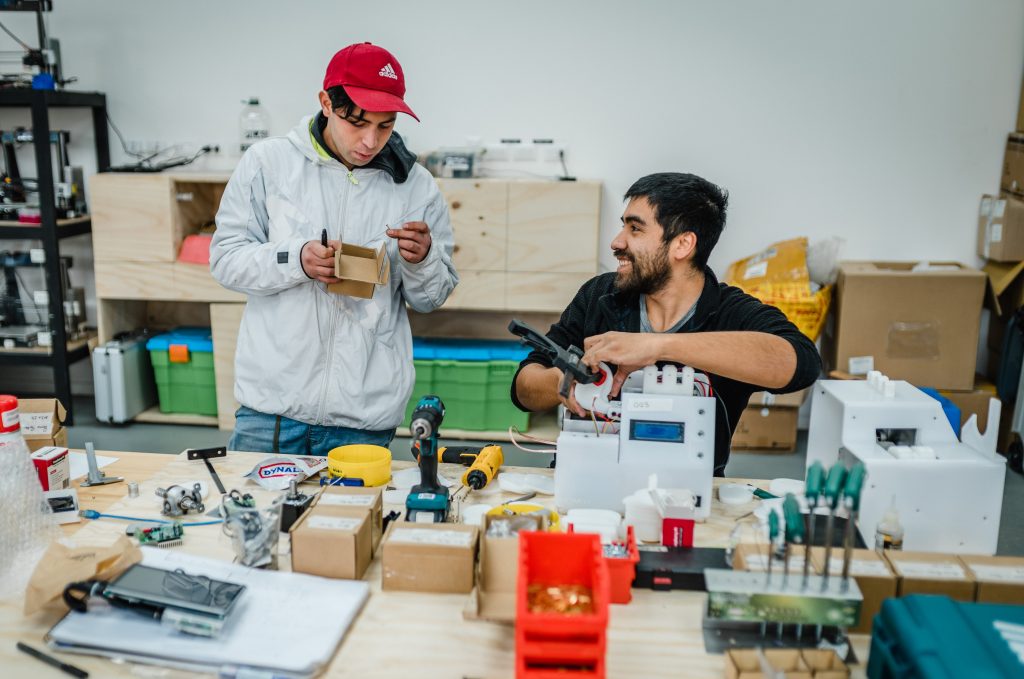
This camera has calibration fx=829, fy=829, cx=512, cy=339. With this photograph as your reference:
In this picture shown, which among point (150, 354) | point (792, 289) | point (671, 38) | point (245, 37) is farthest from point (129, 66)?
point (792, 289)

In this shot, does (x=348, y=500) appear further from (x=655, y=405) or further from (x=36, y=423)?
(x=36, y=423)

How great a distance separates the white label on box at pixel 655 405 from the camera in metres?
1.62

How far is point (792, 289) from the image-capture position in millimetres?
3658

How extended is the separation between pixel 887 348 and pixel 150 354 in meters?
3.55

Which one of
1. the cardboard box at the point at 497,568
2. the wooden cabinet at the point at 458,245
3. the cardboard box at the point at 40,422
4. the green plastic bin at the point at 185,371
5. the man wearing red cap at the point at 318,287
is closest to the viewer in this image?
the cardboard box at the point at 497,568

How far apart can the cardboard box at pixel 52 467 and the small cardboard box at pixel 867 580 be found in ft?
4.83

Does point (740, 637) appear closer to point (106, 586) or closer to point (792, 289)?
point (106, 586)

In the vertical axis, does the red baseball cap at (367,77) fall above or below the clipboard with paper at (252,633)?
above

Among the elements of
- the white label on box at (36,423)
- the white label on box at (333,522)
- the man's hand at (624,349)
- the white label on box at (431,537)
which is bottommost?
the white label on box at (431,537)

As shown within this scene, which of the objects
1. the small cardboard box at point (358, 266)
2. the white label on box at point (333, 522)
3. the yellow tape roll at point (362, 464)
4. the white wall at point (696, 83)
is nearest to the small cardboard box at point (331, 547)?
the white label on box at point (333, 522)

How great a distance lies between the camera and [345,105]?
196 cm

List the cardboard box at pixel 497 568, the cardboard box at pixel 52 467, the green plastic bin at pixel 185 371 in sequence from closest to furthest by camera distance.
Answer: the cardboard box at pixel 497 568 → the cardboard box at pixel 52 467 → the green plastic bin at pixel 185 371

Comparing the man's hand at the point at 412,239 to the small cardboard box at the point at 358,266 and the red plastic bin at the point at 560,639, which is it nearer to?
the small cardboard box at the point at 358,266

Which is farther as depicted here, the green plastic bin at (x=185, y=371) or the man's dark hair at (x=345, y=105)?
the green plastic bin at (x=185, y=371)
